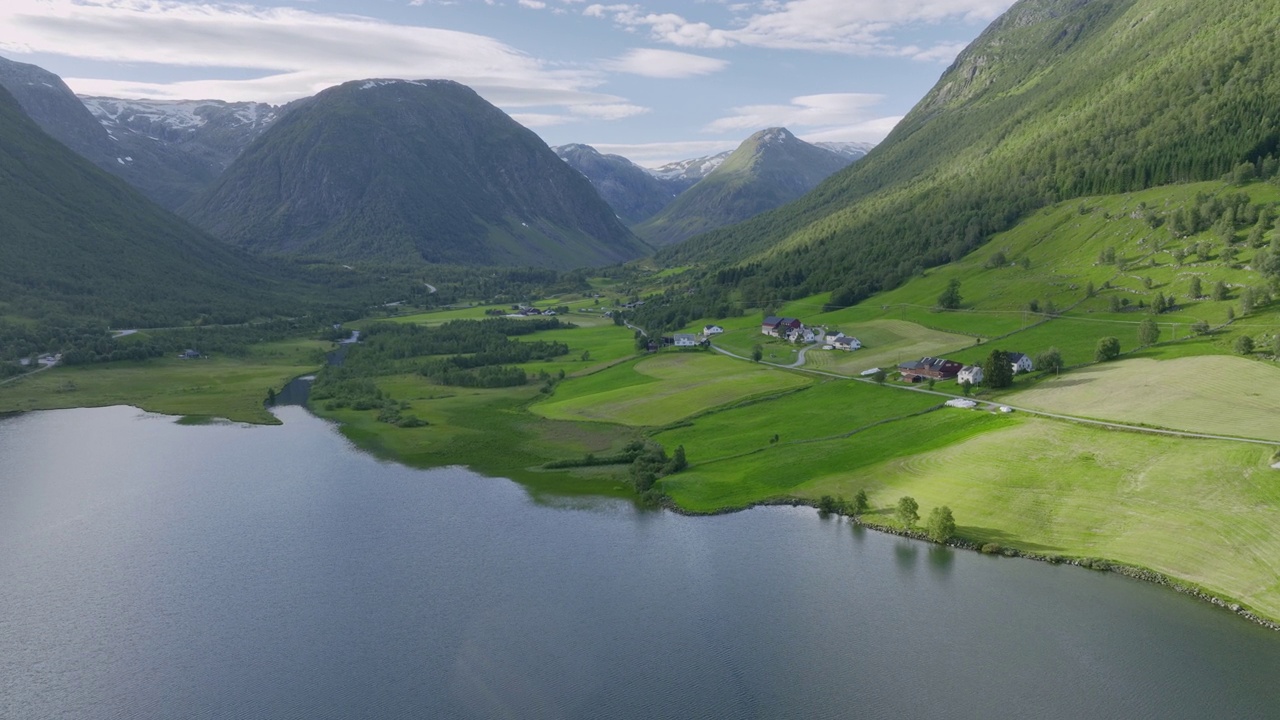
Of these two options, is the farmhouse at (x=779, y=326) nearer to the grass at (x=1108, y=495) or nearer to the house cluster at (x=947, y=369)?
the house cluster at (x=947, y=369)

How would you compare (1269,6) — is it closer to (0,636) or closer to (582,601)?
(582,601)

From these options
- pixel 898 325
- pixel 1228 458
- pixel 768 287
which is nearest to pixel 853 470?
pixel 1228 458

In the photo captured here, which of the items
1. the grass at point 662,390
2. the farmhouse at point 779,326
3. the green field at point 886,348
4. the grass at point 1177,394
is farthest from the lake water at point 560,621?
the farmhouse at point 779,326

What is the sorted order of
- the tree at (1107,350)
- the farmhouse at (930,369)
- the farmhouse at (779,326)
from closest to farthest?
the tree at (1107,350), the farmhouse at (930,369), the farmhouse at (779,326)

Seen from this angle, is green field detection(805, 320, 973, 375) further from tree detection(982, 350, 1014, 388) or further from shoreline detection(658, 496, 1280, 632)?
shoreline detection(658, 496, 1280, 632)

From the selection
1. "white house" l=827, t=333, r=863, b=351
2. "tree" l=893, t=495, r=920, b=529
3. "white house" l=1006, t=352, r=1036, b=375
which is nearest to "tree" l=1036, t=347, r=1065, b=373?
"white house" l=1006, t=352, r=1036, b=375

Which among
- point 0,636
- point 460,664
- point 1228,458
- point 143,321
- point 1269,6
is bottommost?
point 143,321
